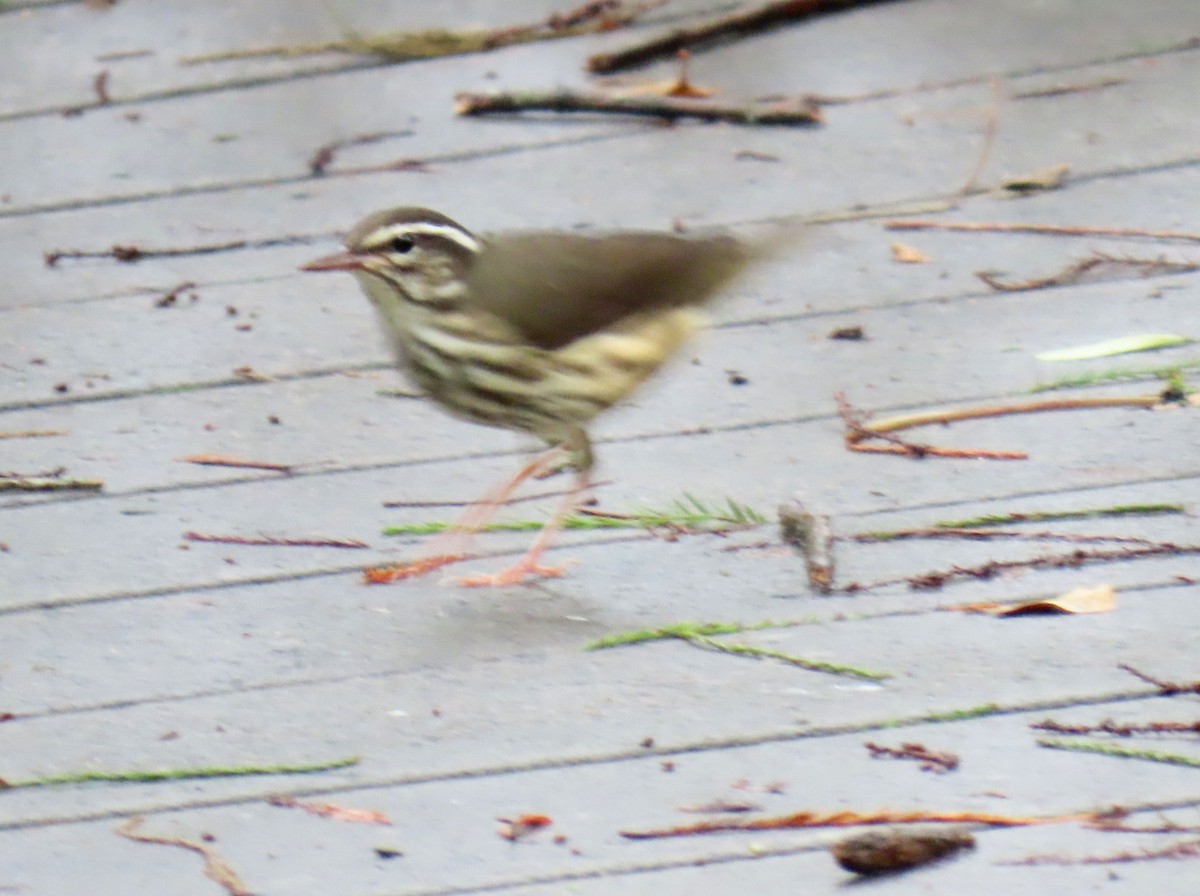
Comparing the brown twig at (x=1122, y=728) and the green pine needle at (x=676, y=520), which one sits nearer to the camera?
the brown twig at (x=1122, y=728)

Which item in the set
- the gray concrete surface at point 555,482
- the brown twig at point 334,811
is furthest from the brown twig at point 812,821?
the brown twig at point 334,811

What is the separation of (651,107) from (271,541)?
5.76 ft

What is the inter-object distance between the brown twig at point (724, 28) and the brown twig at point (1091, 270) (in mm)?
1317

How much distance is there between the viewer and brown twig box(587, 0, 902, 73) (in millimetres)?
4883

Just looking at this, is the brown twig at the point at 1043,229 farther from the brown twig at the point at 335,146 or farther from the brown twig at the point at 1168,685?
the brown twig at the point at 1168,685

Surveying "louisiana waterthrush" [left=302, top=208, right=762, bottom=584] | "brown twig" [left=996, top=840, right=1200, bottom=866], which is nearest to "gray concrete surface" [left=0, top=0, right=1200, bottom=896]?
"brown twig" [left=996, top=840, right=1200, bottom=866]

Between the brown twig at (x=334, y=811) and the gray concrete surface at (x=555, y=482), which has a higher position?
the gray concrete surface at (x=555, y=482)

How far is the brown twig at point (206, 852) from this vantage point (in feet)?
7.72

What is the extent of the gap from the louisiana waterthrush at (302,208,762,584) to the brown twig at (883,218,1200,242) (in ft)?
2.25

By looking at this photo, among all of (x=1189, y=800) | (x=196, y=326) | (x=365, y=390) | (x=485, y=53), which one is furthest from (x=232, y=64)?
(x=1189, y=800)

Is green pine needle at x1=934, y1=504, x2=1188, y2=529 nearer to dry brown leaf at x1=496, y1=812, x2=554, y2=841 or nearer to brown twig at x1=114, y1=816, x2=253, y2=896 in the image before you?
dry brown leaf at x1=496, y1=812, x2=554, y2=841

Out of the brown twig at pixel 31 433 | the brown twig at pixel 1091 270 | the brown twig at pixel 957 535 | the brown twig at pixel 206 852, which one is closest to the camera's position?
the brown twig at pixel 206 852

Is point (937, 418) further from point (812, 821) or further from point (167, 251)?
point (167, 251)

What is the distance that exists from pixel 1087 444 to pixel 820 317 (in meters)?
0.66
